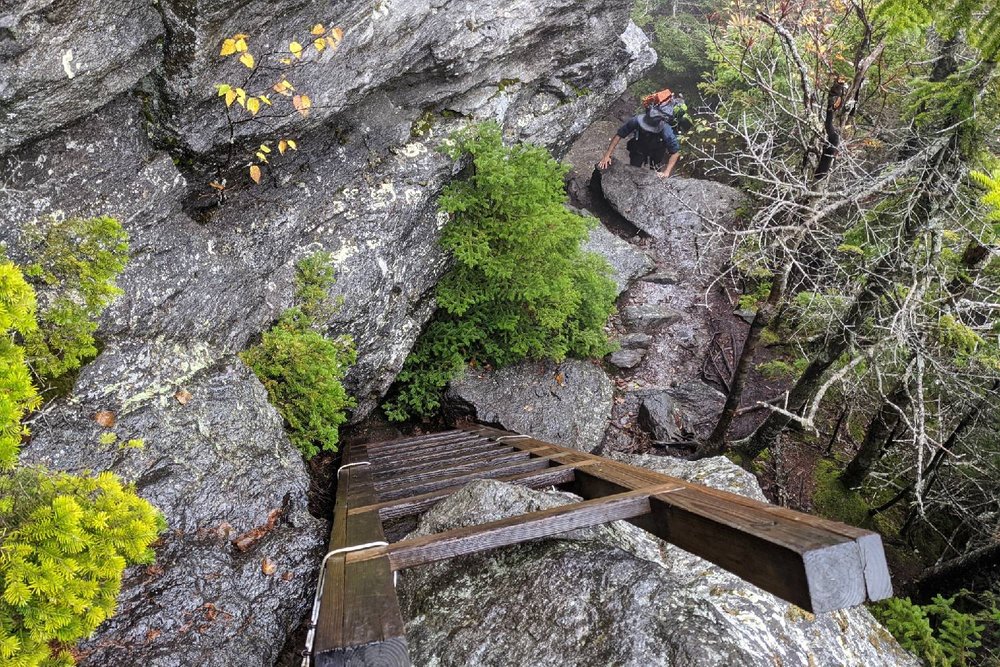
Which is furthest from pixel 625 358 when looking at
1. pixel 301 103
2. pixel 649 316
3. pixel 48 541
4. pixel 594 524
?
pixel 48 541

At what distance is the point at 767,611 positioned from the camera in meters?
2.80

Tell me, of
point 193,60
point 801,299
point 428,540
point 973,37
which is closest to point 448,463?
point 428,540

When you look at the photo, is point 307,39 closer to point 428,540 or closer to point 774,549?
point 428,540

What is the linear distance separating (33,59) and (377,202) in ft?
12.0

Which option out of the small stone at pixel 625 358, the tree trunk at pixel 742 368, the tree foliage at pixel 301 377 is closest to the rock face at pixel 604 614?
the tree foliage at pixel 301 377

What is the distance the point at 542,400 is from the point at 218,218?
5.33 meters

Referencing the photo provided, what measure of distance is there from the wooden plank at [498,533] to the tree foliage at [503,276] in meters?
5.28

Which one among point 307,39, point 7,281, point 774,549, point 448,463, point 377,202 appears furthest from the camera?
point 377,202

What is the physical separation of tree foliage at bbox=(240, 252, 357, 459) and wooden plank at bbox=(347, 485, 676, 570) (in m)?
3.53

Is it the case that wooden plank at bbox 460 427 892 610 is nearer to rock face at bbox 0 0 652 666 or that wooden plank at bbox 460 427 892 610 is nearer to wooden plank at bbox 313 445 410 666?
wooden plank at bbox 313 445 410 666

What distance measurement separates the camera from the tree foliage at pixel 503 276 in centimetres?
779

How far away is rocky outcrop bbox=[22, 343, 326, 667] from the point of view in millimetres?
3410

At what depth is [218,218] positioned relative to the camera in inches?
244

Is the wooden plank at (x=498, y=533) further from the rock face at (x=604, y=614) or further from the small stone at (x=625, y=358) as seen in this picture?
the small stone at (x=625, y=358)
